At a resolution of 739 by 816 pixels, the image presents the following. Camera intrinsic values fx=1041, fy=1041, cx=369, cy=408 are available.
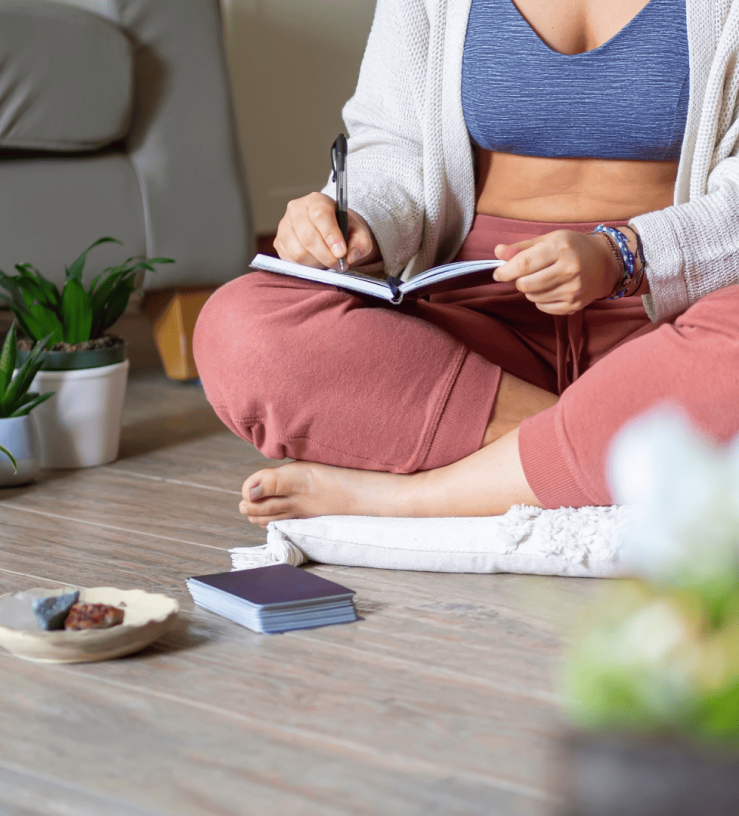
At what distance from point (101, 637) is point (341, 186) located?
0.49 metres

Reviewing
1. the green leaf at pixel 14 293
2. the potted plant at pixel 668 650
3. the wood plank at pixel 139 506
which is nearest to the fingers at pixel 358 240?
the wood plank at pixel 139 506

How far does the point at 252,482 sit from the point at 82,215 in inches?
32.1

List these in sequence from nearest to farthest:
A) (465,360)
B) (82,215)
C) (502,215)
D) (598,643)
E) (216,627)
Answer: (598,643) → (216,627) → (465,360) → (502,215) → (82,215)

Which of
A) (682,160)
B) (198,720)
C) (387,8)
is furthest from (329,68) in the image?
(198,720)

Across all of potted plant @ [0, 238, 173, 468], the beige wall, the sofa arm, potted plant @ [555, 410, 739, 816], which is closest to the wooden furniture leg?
the sofa arm

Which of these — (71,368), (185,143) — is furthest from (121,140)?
(71,368)

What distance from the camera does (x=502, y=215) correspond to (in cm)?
118

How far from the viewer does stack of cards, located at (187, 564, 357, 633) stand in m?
0.82

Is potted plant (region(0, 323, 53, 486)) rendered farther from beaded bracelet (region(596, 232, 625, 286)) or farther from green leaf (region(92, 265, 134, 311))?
beaded bracelet (region(596, 232, 625, 286))

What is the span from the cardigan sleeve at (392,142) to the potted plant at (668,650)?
909mm

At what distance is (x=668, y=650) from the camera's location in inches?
8.8

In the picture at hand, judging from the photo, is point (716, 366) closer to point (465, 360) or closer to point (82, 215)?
point (465, 360)

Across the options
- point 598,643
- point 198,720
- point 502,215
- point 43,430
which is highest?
point 598,643

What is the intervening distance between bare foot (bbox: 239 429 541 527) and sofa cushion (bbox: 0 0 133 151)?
85cm
